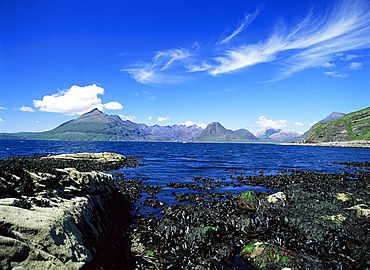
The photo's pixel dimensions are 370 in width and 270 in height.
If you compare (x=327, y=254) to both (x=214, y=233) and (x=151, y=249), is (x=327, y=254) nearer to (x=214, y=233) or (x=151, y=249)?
(x=214, y=233)

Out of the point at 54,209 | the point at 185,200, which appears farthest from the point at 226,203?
the point at 54,209

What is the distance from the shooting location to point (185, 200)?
71.5 ft

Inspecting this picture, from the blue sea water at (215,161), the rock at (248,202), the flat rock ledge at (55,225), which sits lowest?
the blue sea water at (215,161)

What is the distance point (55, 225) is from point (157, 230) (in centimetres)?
833

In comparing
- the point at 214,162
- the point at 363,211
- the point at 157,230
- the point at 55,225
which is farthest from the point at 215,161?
the point at 55,225

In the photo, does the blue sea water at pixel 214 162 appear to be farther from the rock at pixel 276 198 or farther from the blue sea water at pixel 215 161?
the rock at pixel 276 198

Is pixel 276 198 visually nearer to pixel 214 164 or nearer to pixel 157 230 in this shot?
pixel 157 230

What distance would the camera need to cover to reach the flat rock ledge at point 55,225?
5.99 m

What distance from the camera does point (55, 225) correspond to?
23.4 feet

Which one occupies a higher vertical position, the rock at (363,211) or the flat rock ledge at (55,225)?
the flat rock ledge at (55,225)

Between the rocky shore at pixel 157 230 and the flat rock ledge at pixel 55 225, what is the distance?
0.10ft

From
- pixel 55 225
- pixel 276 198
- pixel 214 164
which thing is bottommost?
pixel 214 164

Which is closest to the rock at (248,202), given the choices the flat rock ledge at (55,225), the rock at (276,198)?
the rock at (276,198)

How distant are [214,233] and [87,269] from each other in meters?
8.13
